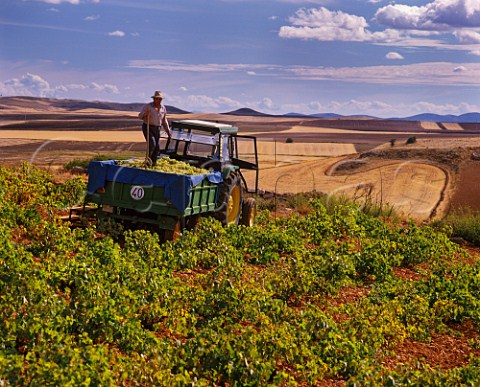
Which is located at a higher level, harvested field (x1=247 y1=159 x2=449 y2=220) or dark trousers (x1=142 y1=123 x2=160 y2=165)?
dark trousers (x1=142 y1=123 x2=160 y2=165)

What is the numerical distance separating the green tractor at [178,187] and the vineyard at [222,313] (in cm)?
45

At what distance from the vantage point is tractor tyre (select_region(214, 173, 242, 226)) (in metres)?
14.8

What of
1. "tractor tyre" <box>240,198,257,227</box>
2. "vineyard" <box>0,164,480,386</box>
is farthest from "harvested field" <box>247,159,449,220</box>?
"vineyard" <box>0,164,480,386</box>

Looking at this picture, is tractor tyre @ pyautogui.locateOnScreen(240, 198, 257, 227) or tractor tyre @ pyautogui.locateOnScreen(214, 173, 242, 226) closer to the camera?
tractor tyre @ pyautogui.locateOnScreen(214, 173, 242, 226)

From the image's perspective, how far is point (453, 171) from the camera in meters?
39.3

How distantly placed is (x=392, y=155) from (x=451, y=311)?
115ft

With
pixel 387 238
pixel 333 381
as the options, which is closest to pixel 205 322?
pixel 333 381

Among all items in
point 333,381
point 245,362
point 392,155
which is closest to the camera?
point 245,362

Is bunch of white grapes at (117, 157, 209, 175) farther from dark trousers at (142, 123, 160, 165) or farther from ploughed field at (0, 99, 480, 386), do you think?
ploughed field at (0, 99, 480, 386)

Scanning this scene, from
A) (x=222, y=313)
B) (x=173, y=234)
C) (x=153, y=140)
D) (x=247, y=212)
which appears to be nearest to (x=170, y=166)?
(x=153, y=140)

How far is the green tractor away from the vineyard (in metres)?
0.45

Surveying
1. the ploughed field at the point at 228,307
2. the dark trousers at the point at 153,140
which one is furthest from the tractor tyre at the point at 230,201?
the dark trousers at the point at 153,140

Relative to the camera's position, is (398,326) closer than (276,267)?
Yes

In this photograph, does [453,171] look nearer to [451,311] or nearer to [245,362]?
[451,311]
